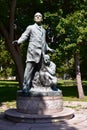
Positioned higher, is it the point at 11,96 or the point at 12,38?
the point at 12,38

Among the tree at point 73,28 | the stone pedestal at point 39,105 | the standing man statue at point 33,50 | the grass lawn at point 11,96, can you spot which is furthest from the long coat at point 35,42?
the tree at point 73,28

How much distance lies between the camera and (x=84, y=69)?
3144 centimetres

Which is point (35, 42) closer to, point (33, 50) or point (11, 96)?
point (33, 50)

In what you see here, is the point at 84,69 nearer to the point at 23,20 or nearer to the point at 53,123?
the point at 23,20

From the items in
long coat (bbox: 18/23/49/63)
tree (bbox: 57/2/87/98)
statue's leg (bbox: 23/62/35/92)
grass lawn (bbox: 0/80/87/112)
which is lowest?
grass lawn (bbox: 0/80/87/112)

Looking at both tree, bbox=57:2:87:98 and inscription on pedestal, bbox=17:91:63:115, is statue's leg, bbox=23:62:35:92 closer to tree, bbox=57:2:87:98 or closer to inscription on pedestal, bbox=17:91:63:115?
inscription on pedestal, bbox=17:91:63:115

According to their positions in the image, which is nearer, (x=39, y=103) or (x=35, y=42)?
(x=39, y=103)

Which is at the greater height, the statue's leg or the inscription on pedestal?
the statue's leg

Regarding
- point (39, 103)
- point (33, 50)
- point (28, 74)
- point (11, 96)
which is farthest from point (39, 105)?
point (11, 96)

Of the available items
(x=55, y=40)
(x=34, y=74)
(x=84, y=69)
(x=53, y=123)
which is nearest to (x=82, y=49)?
(x=55, y=40)

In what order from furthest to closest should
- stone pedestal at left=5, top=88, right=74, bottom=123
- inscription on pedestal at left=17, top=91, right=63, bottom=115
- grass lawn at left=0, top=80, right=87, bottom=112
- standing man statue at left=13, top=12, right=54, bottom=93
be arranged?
grass lawn at left=0, top=80, right=87, bottom=112 → standing man statue at left=13, top=12, right=54, bottom=93 → inscription on pedestal at left=17, top=91, right=63, bottom=115 → stone pedestal at left=5, top=88, right=74, bottom=123

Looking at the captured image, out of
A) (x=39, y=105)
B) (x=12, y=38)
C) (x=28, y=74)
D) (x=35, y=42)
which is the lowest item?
(x=39, y=105)

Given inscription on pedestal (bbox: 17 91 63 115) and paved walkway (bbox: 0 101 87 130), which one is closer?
paved walkway (bbox: 0 101 87 130)

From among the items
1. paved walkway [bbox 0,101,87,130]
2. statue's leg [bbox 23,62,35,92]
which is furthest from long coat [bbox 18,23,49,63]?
paved walkway [bbox 0,101,87,130]
